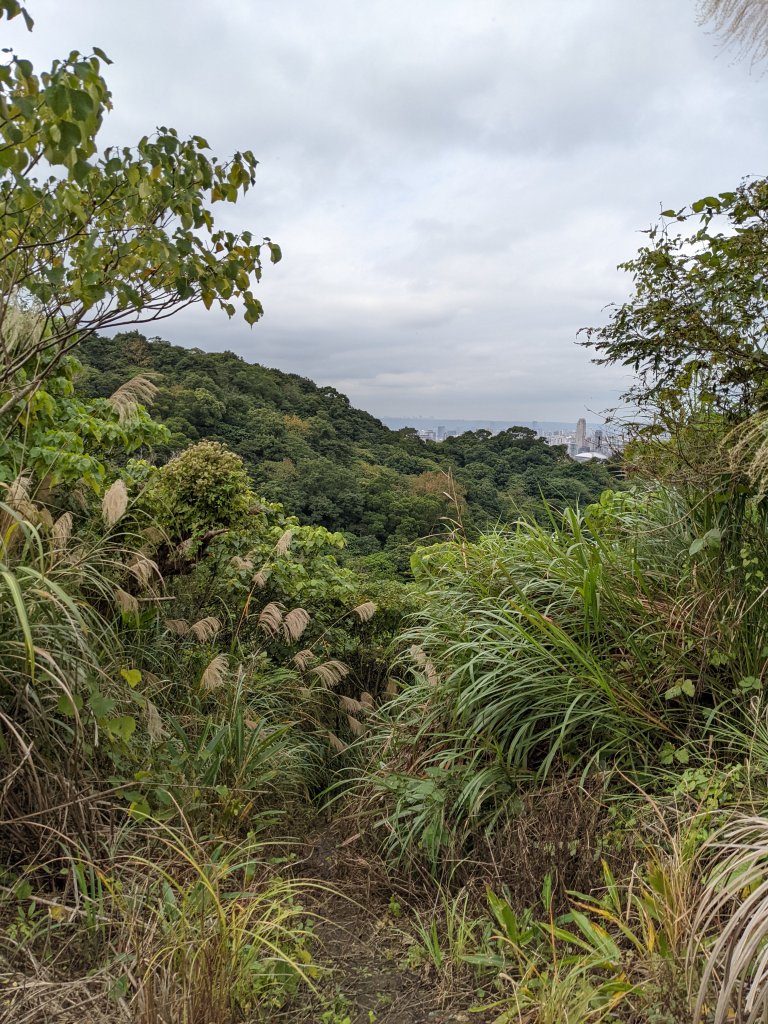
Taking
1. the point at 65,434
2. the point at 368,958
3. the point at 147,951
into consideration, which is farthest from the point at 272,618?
the point at 147,951

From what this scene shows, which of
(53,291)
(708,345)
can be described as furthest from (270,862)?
(708,345)

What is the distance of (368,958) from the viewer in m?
2.54

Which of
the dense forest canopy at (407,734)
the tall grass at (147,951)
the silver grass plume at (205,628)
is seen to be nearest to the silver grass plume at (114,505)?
the dense forest canopy at (407,734)

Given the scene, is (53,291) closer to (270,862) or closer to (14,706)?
(14,706)

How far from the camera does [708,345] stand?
3250 millimetres

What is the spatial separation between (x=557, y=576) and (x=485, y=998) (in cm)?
207

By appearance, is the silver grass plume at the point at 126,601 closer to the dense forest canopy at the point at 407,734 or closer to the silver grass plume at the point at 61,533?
the dense forest canopy at the point at 407,734

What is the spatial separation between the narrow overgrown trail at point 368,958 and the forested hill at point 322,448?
426cm

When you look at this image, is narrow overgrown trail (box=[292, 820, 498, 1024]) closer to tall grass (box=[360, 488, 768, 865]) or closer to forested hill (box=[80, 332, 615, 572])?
tall grass (box=[360, 488, 768, 865])

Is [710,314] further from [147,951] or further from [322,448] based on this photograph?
[322,448]

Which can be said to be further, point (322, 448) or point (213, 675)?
point (322, 448)

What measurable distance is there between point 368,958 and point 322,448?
44.3 feet

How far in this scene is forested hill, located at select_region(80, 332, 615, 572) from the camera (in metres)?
10.2

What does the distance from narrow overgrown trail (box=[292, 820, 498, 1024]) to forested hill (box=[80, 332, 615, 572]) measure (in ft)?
14.0
